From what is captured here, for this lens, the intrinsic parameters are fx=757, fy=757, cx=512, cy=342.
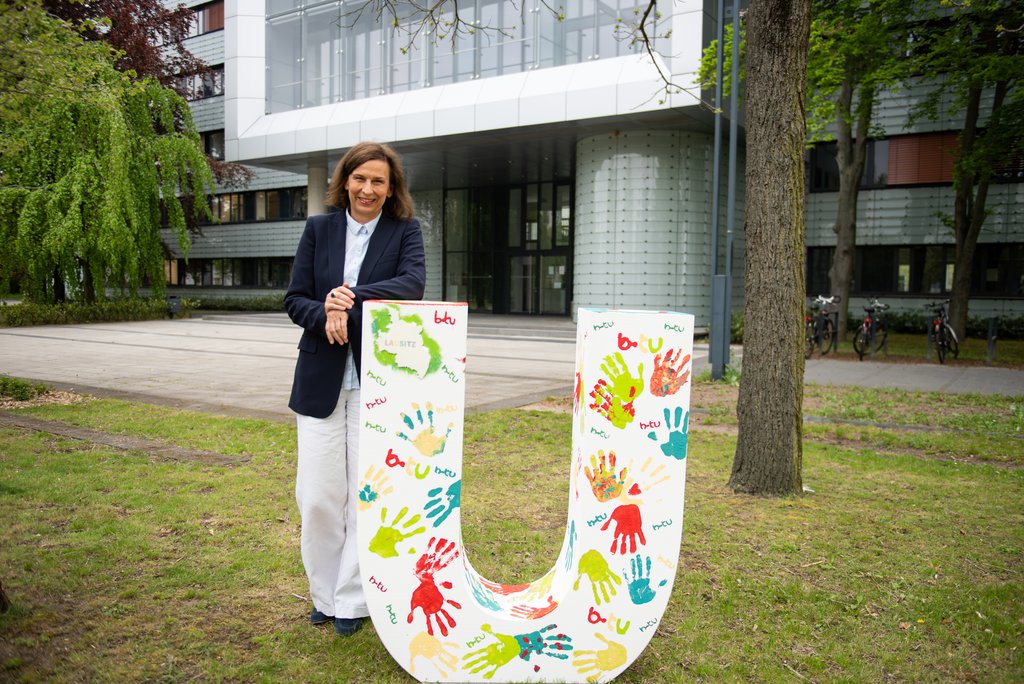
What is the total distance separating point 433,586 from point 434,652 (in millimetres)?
243

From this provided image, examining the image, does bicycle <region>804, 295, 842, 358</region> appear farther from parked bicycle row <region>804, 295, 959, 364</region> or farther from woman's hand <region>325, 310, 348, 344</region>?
woman's hand <region>325, 310, 348, 344</region>

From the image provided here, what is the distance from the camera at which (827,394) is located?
30.9 feet

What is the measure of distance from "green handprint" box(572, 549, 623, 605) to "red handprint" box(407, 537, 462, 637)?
0.44 metres

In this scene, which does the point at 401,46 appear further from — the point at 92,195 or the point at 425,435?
the point at 425,435

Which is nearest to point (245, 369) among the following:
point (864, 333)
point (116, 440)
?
point (116, 440)

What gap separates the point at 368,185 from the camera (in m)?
2.93

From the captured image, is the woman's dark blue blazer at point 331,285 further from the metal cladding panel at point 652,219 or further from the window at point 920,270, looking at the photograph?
the window at point 920,270

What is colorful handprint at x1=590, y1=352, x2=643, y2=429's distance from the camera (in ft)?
8.40

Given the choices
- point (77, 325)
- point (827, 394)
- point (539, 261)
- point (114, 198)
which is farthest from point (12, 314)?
point (827, 394)

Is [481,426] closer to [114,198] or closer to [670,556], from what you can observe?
[670,556]

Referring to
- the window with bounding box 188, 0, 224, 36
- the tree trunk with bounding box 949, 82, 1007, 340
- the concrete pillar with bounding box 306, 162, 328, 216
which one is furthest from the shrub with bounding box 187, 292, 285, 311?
the tree trunk with bounding box 949, 82, 1007, 340

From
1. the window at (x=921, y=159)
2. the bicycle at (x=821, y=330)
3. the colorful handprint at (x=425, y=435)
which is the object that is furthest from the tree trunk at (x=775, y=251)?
the window at (x=921, y=159)

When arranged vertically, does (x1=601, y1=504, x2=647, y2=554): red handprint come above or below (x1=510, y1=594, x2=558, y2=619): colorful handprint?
above

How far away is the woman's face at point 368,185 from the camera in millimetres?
2938
